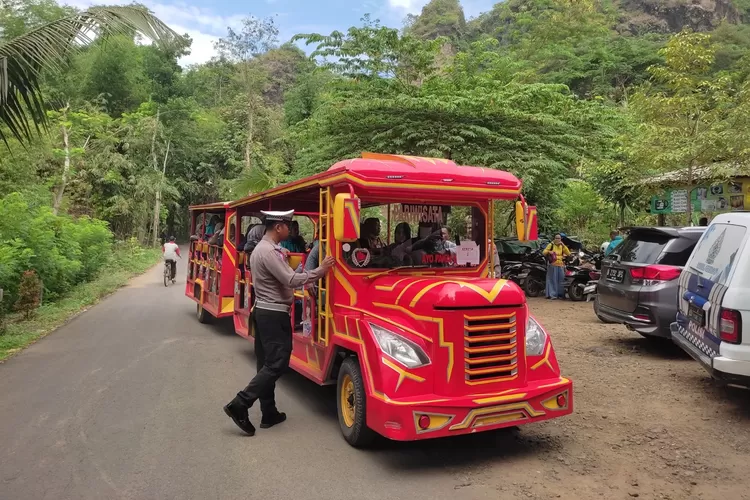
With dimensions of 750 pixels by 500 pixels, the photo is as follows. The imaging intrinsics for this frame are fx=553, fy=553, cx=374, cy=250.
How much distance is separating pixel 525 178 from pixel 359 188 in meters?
8.83

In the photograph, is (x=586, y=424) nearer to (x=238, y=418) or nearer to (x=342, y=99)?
(x=238, y=418)

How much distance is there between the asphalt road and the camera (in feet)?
13.0

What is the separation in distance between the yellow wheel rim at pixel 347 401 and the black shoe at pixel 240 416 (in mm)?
857

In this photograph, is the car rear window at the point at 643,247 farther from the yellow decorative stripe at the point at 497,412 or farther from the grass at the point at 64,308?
the grass at the point at 64,308

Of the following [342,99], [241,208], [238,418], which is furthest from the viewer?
[342,99]

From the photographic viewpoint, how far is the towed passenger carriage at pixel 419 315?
4.27 metres

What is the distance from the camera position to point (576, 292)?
13938 mm

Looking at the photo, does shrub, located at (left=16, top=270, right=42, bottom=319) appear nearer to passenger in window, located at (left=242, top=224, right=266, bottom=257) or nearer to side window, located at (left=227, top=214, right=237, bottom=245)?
side window, located at (left=227, top=214, right=237, bottom=245)

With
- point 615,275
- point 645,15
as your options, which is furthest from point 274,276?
point 645,15

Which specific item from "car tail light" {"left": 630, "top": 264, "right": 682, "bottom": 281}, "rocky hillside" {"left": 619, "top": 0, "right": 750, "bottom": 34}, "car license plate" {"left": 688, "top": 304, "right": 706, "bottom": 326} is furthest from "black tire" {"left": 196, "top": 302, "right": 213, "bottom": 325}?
"rocky hillside" {"left": 619, "top": 0, "right": 750, "bottom": 34}

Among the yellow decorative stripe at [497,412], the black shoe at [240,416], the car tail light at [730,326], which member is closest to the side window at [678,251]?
the car tail light at [730,326]

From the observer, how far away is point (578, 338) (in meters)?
9.17

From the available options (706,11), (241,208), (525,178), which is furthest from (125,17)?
(706,11)

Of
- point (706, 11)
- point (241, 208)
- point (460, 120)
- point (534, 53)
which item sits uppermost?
point (706, 11)
